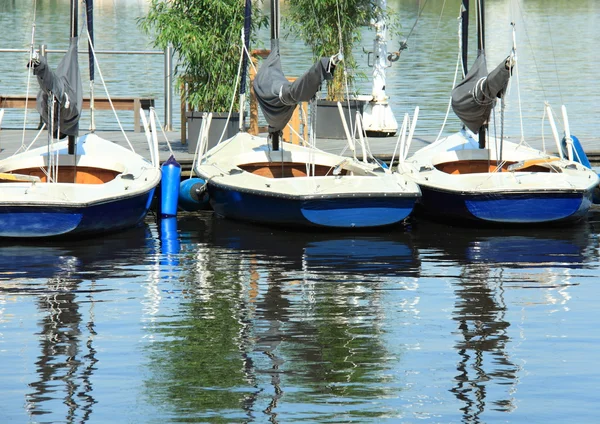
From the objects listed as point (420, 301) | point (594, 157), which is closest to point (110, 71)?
point (594, 157)

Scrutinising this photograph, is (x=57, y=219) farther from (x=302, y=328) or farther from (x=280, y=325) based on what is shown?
(x=302, y=328)

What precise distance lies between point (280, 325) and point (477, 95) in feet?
24.8

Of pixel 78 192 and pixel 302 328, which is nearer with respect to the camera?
pixel 302 328

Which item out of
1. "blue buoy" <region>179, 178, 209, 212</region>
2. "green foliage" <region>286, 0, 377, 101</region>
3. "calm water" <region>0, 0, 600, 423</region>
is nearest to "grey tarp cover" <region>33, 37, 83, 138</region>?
"calm water" <region>0, 0, 600, 423</region>

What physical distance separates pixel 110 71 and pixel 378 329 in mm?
31255

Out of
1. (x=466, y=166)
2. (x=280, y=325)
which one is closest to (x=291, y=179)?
(x=466, y=166)

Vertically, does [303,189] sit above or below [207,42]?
below

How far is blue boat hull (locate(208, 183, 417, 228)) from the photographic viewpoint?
1666cm

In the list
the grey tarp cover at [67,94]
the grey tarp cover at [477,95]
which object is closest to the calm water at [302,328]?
the grey tarp cover at [67,94]

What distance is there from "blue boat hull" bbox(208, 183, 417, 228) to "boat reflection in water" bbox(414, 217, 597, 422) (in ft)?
1.82

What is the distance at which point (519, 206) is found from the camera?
17188 mm

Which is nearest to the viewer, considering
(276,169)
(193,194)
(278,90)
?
(278,90)

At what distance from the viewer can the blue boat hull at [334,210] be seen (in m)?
16.7

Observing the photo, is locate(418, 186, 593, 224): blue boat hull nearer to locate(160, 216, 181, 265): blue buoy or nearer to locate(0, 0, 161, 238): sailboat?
locate(160, 216, 181, 265): blue buoy
